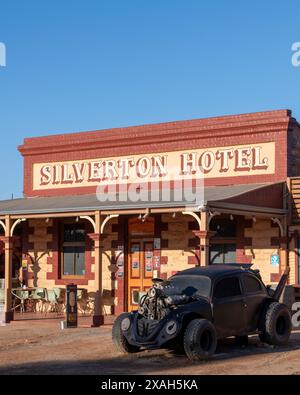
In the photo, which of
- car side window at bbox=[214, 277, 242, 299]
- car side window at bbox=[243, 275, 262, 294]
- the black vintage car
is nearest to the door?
the black vintage car

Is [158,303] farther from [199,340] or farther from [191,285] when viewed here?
[199,340]

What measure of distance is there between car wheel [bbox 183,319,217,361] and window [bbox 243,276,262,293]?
154 centimetres

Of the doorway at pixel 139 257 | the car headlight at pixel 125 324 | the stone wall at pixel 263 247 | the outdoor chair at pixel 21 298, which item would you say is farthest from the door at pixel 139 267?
the car headlight at pixel 125 324

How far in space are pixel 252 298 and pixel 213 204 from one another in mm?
4011

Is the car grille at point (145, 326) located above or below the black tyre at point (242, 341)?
above

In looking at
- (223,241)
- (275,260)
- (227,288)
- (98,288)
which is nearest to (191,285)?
(227,288)

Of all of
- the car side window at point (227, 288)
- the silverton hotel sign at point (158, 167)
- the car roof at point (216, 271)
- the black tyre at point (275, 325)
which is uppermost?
the silverton hotel sign at point (158, 167)

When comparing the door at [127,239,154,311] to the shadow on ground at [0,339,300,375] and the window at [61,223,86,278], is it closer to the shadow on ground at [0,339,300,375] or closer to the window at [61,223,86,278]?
the window at [61,223,86,278]

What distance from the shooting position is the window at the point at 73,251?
23.6m

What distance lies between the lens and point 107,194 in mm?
22828

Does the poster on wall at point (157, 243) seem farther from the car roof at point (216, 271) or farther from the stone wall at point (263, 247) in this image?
the car roof at point (216, 271)

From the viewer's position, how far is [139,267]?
73.5 feet
